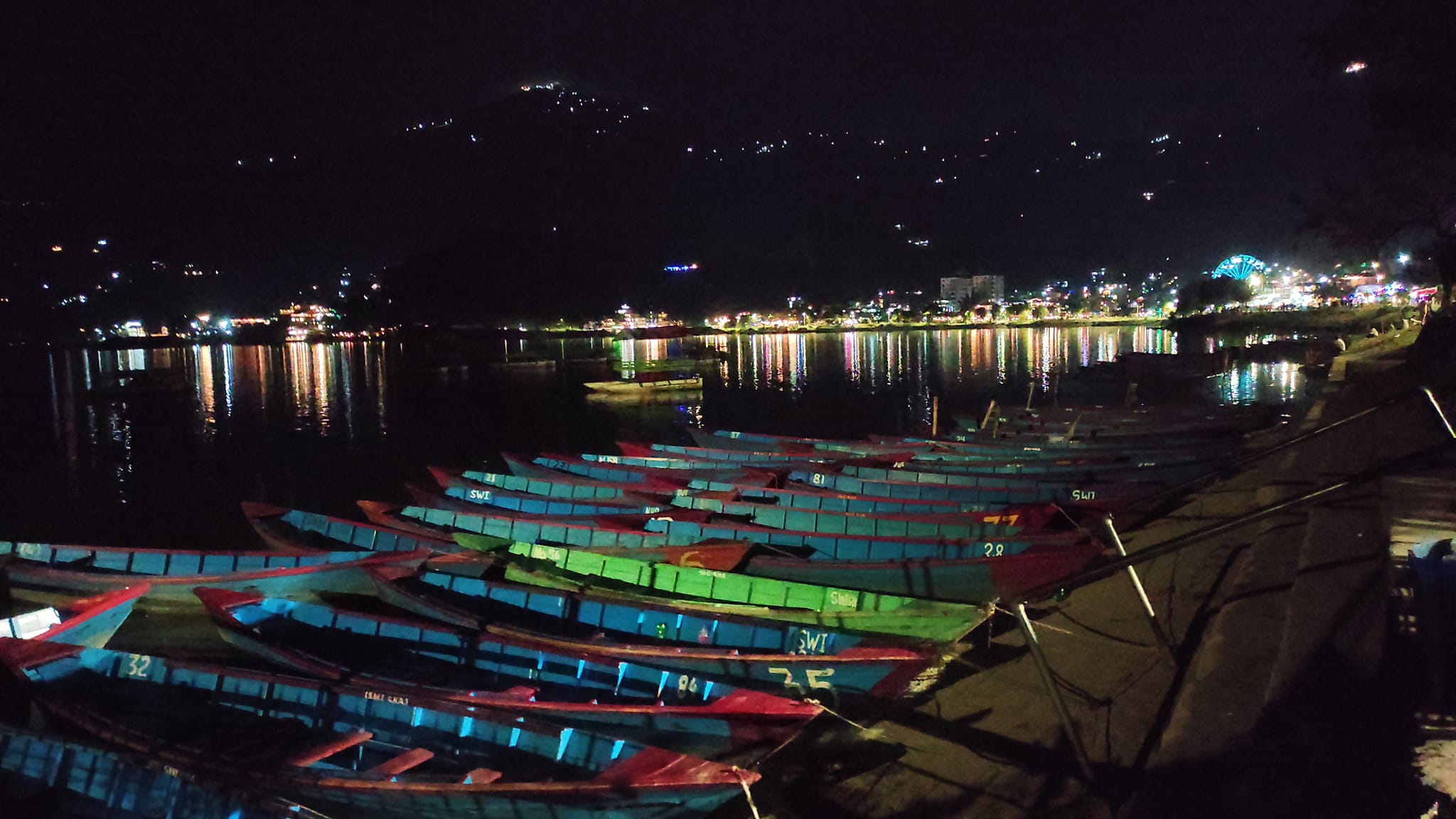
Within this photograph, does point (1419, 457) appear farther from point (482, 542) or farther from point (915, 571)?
point (482, 542)

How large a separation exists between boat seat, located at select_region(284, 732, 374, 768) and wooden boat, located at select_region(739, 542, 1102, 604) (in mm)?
4780

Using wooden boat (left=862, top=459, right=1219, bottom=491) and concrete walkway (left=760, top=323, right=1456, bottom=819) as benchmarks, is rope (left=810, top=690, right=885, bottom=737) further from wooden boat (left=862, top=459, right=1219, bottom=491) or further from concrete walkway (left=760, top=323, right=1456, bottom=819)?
wooden boat (left=862, top=459, right=1219, bottom=491)

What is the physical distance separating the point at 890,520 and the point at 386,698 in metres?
7.23

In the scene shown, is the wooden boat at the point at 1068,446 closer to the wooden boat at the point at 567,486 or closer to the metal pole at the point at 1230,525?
the wooden boat at the point at 567,486

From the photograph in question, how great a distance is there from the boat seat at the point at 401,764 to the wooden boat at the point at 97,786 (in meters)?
0.67

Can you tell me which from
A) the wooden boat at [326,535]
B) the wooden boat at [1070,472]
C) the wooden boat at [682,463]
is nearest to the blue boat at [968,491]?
the wooden boat at [1070,472]

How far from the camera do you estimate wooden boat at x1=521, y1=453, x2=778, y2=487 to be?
1593cm

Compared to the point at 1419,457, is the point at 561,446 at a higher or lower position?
lower

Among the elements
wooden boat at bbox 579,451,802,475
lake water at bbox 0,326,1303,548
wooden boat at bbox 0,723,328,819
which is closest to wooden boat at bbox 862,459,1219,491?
wooden boat at bbox 579,451,802,475

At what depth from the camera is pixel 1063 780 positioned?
18.0 feet

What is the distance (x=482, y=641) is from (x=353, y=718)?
5.10ft

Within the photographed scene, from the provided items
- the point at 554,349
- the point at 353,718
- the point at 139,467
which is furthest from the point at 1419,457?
the point at 554,349

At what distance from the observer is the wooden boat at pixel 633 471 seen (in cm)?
1593

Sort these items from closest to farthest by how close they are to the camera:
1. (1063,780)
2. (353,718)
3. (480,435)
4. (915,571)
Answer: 1. (1063,780)
2. (353,718)
3. (915,571)
4. (480,435)
